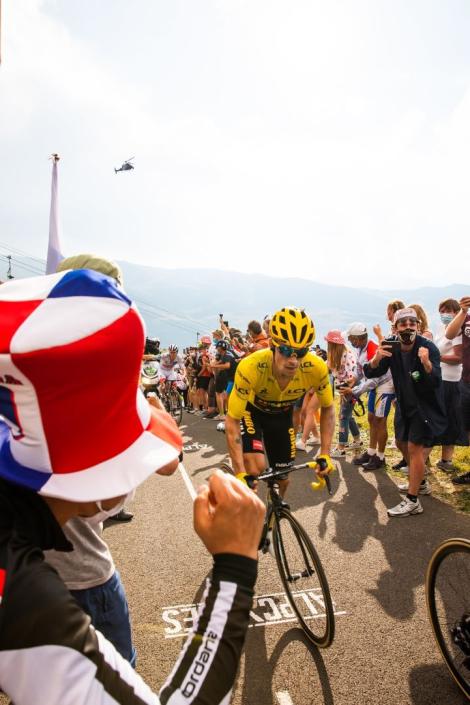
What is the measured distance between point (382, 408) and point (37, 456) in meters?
6.70

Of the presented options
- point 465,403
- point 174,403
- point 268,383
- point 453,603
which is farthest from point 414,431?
point 174,403

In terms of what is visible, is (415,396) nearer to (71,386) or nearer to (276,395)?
(276,395)

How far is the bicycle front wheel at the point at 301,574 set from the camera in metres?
3.22

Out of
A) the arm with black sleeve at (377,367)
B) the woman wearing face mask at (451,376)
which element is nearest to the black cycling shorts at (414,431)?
the arm with black sleeve at (377,367)

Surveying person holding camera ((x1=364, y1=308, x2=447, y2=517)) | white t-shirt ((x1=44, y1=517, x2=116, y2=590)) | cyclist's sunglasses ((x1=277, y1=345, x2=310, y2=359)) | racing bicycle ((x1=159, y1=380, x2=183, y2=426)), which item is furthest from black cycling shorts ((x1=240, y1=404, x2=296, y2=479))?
racing bicycle ((x1=159, y1=380, x2=183, y2=426))

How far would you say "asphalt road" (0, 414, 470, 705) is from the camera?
280cm

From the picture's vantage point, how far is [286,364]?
3785 millimetres

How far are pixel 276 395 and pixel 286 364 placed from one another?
518 mm

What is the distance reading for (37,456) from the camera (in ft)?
3.10

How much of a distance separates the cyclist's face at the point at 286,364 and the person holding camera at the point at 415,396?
2247mm

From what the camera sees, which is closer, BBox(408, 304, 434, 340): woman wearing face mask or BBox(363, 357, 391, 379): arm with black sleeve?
BBox(363, 357, 391, 379): arm with black sleeve

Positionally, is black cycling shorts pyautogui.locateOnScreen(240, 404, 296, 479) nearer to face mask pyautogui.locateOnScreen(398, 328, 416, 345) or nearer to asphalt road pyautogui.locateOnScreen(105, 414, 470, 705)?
asphalt road pyautogui.locateOnScreen(105, 414, 470, 705)

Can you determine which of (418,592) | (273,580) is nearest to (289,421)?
(273,580)

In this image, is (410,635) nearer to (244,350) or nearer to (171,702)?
(171,702)
